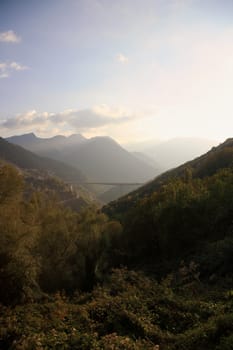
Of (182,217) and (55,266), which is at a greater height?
(182,217)

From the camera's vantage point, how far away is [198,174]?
2392 inches

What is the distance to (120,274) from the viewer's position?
15.9m

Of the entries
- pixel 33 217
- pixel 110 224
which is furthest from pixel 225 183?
pixel 33 217

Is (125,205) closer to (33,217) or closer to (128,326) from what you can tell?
(33,217)

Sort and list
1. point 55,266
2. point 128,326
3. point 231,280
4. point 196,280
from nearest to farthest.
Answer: point 128,326
point 231,280
point 196,280
point 55,266

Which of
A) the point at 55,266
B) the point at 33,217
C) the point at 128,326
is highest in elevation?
the point at 33,217

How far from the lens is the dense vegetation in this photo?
9.80m

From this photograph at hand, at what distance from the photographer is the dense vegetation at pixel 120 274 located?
A: 980cm

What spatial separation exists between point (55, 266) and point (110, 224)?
9.73 meters

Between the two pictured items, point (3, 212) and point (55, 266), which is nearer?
point (3, 212)

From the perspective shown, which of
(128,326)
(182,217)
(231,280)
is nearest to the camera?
(128,326)

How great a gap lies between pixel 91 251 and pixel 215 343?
66.4ft

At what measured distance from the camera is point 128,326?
1068 centimetres

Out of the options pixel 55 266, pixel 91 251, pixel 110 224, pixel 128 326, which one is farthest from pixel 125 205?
pixel 128 326
